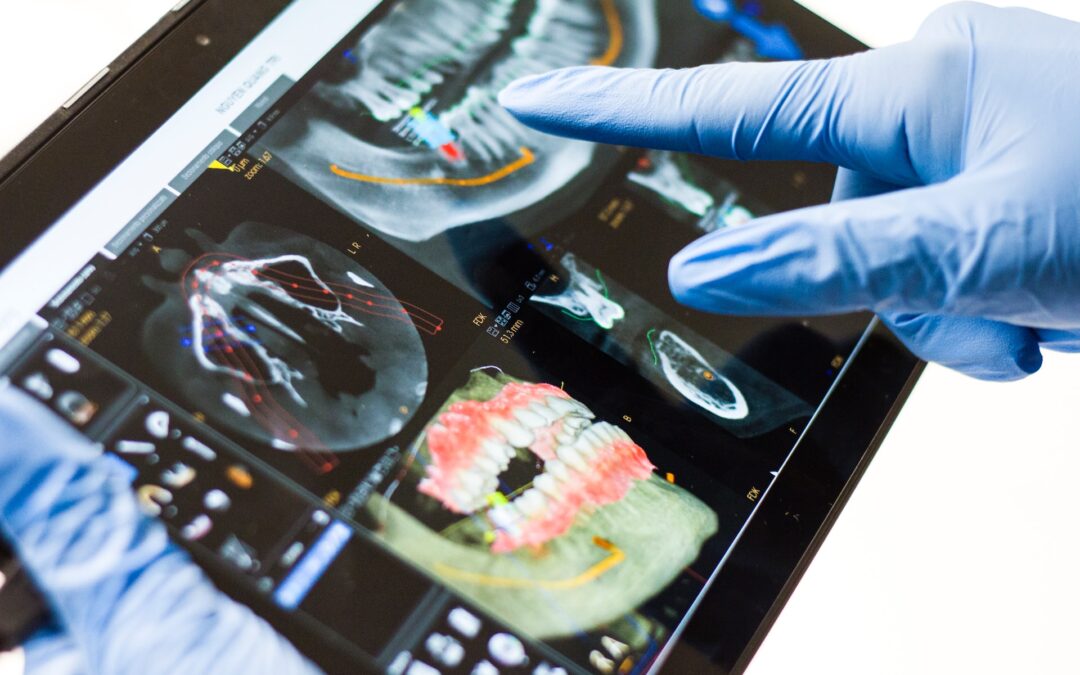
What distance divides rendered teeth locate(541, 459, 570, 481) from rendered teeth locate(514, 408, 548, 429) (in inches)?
1.3

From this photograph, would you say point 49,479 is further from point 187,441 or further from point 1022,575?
point 1022,575

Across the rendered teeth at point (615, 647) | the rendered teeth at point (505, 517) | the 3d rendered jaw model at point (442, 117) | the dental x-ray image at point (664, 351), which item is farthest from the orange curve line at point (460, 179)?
the rendered teeth at point (615, 647)

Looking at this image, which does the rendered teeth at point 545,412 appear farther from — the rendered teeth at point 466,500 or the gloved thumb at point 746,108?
the gloved thumb at point 746,108

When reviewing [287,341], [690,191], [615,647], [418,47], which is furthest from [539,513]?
[418,47]

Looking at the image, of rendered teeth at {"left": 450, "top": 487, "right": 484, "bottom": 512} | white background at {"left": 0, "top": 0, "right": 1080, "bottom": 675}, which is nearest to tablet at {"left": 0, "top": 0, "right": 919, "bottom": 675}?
rendered teeth at {"left": 450, "top": 487, "right": 484, "bottom": 512}

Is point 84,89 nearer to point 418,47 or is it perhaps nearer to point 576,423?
point 418,47

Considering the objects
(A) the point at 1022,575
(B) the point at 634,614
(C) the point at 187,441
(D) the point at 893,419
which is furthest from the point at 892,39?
(C) the point at 187,441

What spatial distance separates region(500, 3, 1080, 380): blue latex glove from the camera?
634 millimetres

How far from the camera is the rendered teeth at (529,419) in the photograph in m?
0.69

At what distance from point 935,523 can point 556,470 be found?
422 millimetres

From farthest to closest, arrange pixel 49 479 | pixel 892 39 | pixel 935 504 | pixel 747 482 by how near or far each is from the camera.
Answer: pixel 892 39 → pixel 935 504 → pixel 747 482 → pixel 49 479

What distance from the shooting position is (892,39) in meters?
1.07

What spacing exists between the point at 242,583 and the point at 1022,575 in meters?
0.74

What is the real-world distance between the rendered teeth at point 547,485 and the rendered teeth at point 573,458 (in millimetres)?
21
